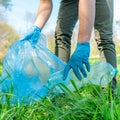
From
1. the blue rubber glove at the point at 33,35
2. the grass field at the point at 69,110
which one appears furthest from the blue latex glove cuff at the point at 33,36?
the grass field at the point at 69,110

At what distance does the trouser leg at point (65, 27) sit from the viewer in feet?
7.09

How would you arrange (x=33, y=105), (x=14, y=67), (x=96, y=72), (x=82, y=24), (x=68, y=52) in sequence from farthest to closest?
(x=68, y=52)
(x=96, y=72)
(x=14, y=67)
(x=82, y=24)
(x=33, y=105)

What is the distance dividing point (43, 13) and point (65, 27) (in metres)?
0.21

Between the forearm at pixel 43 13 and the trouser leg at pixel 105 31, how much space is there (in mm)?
333

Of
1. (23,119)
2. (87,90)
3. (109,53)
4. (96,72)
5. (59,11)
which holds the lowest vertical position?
(23,119)

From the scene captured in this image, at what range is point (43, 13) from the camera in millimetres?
2061

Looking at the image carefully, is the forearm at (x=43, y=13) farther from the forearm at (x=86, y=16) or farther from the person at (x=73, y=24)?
the forearm at (x=86, y=16)

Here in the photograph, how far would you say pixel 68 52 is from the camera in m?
2.19

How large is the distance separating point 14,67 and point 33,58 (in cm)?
13

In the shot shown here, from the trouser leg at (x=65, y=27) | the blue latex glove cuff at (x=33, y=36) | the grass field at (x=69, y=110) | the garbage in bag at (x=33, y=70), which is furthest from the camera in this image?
the trouser leg at (x=65, y=27)

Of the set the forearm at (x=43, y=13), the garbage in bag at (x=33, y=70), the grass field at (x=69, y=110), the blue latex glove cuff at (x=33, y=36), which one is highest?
the forearm at (x=43, y=13)

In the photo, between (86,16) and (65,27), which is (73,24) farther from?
(86,16)

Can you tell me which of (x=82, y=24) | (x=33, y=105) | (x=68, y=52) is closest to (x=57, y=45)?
(x=68, y=52)

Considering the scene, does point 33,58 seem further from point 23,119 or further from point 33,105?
point 23,119
